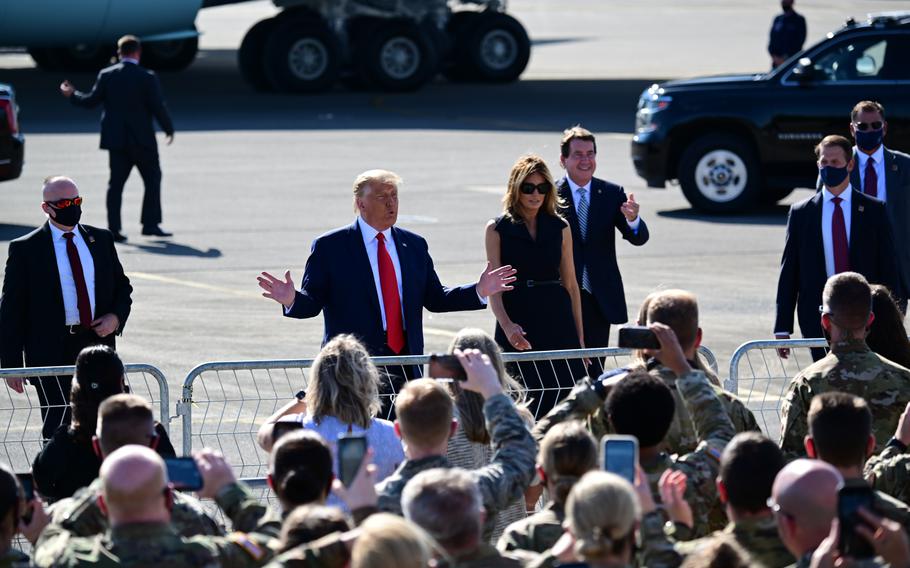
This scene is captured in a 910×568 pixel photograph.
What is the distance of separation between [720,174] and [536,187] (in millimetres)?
9503

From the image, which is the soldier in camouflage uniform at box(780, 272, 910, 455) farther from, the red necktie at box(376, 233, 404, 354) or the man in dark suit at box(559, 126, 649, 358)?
the man in dark suit at box(559, 126, 649, 358)

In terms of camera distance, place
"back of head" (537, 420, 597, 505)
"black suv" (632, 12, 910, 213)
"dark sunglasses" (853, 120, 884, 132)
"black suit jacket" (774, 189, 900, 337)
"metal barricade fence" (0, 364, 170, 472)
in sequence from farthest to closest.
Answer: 1. "black suv" (632, 12, 910, 213)
2. "dark sunglasses" (853, 120, 884, 132)
3. "black suit jacket" (774, 189, 900, 337)
4. "metal barricade fence" (0, 364, 170, 472)
5. "back of head" (537, 420, 597, 505)

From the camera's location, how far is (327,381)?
6129 millimetres

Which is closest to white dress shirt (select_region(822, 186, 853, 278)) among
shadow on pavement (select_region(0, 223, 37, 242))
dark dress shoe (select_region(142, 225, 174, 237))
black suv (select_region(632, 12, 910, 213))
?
black suv (select_region(632, 12, 910, 213))

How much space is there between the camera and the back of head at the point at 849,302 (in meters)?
6.43

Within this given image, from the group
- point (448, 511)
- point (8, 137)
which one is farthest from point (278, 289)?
point (8, 137)

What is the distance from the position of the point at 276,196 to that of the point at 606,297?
34.7ft

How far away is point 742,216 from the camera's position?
Result: 17.8 meters

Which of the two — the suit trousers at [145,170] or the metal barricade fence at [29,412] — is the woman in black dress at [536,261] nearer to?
the metal barricade fence at [29,412]

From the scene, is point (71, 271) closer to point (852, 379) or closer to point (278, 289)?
point (278, 289)

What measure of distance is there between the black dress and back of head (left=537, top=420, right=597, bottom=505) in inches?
145

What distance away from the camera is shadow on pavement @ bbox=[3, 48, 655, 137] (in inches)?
1037

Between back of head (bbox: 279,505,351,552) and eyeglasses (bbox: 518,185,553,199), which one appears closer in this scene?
back of head (bbox: 279,505,351,552)

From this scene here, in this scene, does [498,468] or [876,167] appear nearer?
[498,468]
